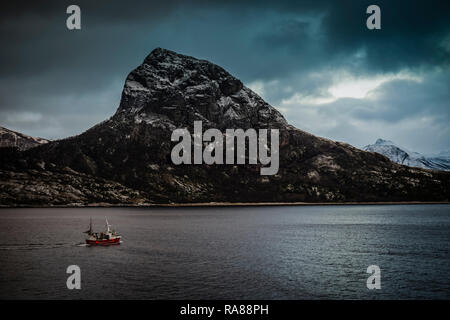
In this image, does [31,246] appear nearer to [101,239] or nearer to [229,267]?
[101,239]

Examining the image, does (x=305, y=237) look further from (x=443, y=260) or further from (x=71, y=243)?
(x=71, y=243)

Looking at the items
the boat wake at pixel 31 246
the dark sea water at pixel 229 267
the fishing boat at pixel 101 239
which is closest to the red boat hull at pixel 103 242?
the fishing boat at pixel 101 239

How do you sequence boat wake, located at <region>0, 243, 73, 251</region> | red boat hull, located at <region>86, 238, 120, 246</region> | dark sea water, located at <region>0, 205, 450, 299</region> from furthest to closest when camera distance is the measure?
red boat hull, located at <region>86, 238, 120, 246</region> < boat wake, located at <region>0, 243, 73, 251</region> < dark sea water, located at <region>0, 205, 450, 299</region>

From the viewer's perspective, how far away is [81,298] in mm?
60969

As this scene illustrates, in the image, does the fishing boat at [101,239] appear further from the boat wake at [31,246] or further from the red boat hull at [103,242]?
the boat wake at [31,246]

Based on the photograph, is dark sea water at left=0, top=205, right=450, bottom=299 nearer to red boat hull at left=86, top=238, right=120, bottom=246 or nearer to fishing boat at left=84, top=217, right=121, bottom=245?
red boat hull at left=86, top=238, right=120, bottom=246

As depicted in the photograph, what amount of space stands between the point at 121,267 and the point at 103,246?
129ft

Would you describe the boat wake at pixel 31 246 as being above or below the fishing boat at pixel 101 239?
below

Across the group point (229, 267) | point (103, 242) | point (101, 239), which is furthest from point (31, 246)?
point (229, 267)

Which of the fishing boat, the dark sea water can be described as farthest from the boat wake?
the fishing boat

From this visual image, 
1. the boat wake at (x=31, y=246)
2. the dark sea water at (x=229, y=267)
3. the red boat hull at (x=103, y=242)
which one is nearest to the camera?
the dark sea water at (x=229, y=267)

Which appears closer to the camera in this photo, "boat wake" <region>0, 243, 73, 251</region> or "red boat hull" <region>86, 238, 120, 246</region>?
"boat wake" <region>0, 243, 73, 251</region>

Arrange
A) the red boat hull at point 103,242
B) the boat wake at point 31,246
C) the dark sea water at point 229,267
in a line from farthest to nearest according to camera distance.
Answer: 1. the red boat hull at point 103,242
2. the boat wake at point 31,246
3. the dark sea water at point 229,267
